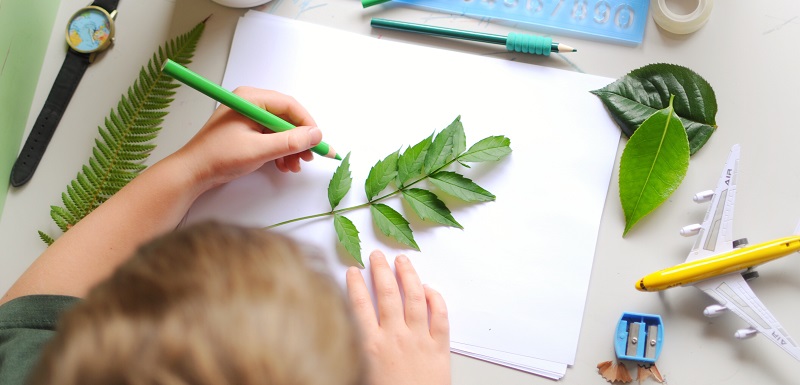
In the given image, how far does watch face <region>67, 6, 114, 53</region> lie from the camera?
29.5 inches

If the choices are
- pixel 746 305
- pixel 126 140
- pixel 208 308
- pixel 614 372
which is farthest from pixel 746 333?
pixel 126 140

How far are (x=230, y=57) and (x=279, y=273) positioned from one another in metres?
0.37

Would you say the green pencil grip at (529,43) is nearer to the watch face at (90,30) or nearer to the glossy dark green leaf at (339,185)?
the glossy dark green leaf at (339,185)

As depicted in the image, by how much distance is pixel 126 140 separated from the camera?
0.73 meters

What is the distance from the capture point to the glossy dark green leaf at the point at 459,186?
71 centimetres

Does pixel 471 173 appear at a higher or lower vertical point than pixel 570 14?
lower

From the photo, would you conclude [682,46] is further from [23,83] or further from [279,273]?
[23,83]

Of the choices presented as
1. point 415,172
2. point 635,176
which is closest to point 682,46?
point 635,176

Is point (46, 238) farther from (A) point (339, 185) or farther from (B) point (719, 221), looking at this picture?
(B) point (719, 221)

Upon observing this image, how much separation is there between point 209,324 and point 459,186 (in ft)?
1.15

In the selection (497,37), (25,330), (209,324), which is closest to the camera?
(209,324)

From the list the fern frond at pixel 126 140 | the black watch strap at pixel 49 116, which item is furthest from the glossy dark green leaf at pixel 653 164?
the black watch strap at pixel 49 116

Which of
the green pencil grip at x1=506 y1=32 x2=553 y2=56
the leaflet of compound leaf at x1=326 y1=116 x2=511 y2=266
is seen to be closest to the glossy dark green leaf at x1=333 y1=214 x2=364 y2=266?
the leaflet of compound leaf at x1=326 y1=116 x2=511 y2=266

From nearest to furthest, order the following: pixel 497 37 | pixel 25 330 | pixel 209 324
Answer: pixel 209 324 → pixel 25 330 → pixel 497 37
